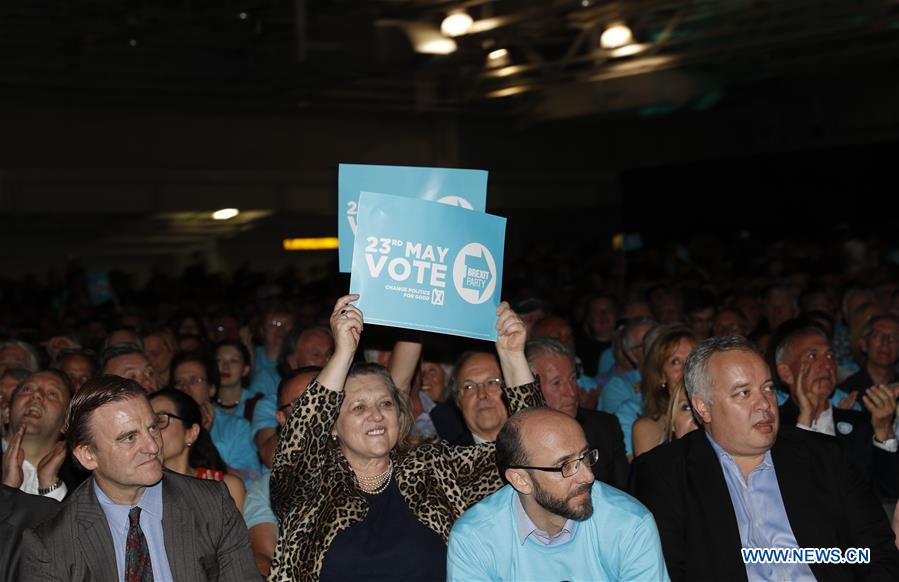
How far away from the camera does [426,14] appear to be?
543 inches

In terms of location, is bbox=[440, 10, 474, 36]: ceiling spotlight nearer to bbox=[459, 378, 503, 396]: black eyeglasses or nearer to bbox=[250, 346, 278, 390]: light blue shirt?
bbox=[250, 346, 278, 390]: light blue shirt

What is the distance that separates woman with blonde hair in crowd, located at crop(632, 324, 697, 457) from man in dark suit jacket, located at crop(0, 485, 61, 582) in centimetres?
270

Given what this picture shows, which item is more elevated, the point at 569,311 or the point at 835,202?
the point at 835,202

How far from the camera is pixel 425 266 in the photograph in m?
4.18

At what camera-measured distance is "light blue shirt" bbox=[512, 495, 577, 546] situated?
146 inches

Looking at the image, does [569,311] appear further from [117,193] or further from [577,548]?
[577,548]

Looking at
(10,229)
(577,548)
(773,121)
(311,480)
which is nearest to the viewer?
(577,548)

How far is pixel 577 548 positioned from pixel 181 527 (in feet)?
3.92

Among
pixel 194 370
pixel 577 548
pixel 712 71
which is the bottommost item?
pixel 577 548

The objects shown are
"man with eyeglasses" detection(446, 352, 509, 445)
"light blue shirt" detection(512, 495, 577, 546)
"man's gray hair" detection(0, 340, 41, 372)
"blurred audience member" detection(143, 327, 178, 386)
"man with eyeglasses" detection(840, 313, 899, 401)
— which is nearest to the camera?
"light blue shirt" detection(512, 495, 577, 546)

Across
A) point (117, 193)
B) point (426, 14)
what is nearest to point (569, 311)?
point (426, 14)

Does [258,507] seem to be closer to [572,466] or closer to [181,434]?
[181,434]

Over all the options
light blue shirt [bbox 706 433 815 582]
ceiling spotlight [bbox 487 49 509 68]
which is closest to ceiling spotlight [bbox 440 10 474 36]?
ceiling spotlight [bbox 487 49 509 68]

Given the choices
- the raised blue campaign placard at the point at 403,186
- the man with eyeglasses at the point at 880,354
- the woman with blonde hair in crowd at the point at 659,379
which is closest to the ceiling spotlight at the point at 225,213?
the man with eyeglasses at the point at 880,354
